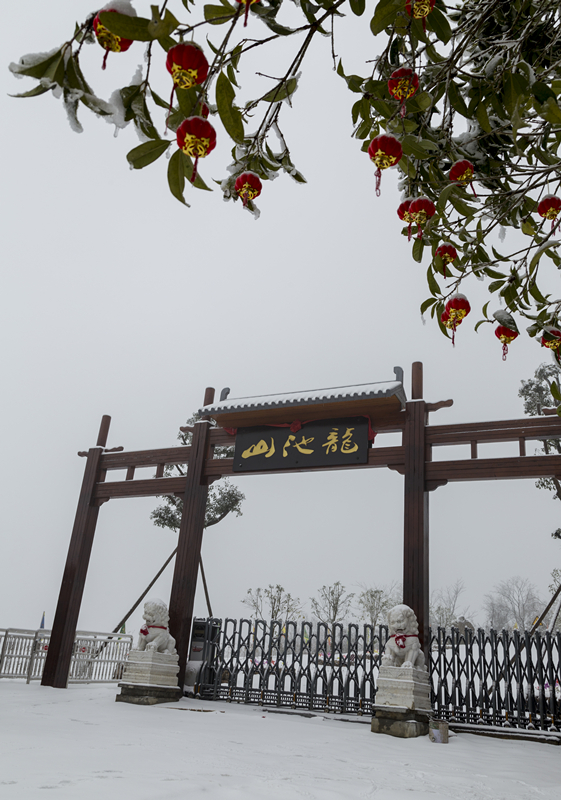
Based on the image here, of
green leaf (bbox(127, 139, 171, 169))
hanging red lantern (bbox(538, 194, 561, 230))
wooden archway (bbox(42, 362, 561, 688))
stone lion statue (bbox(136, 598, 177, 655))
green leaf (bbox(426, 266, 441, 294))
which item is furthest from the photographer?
stone lion statue (bbox(136, 598, 177, 655))

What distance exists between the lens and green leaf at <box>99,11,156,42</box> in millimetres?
1096

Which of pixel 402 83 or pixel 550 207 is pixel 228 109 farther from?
pixel 550 207

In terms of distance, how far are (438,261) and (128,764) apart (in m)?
3.11

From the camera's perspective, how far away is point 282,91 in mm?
1760

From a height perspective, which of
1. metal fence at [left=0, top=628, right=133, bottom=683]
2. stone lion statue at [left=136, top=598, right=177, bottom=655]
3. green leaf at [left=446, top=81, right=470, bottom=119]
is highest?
green leaf at [left=446, top=81, right=470, bottom=119]

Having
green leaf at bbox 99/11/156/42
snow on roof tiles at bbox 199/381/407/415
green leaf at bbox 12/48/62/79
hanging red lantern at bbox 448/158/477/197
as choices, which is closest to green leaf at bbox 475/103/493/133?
hanging red lantern at bbox 448/158/477/197

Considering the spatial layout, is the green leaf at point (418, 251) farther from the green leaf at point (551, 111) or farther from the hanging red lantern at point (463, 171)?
the green leaf at point (551, 111)

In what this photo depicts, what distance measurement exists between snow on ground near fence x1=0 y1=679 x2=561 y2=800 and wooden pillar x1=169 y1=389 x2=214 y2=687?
1429 mm

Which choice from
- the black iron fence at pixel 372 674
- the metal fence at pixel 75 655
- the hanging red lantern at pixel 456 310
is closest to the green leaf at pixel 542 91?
the hanging red lantern at pixel 456 310

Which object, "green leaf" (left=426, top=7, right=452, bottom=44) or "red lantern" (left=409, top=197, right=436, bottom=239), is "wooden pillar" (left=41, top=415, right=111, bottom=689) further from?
"green leaf" (left=426, top=7, right=452, bottom=44)

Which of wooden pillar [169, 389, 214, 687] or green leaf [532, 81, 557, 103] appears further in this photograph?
wooden pillar [169, 389, 214, 687]

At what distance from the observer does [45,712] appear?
5609 millimetres

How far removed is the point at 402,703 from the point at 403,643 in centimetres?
57

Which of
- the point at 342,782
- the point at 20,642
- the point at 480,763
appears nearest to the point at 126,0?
the point at 342,782
